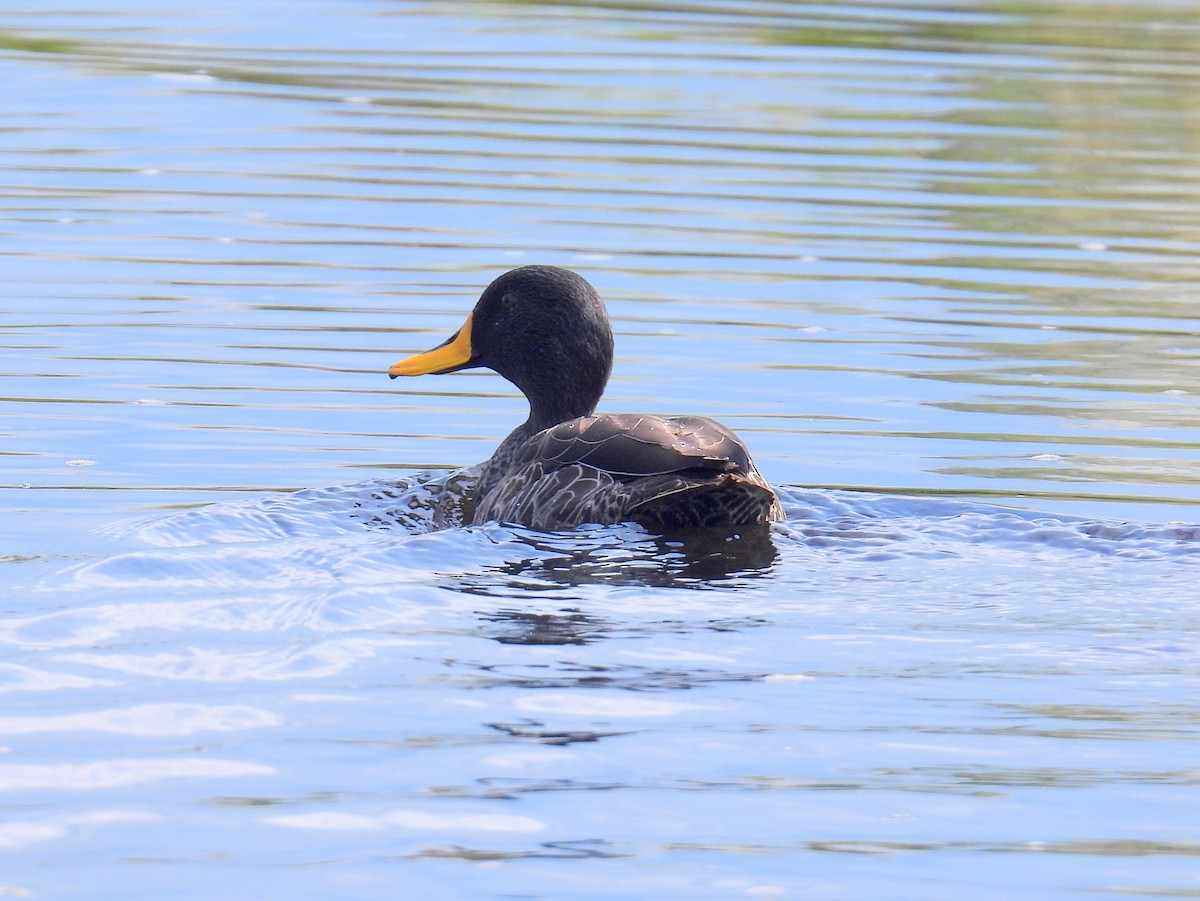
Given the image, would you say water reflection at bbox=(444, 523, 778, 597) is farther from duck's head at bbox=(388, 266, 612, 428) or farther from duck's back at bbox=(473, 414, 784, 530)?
duck's head at bbox=(388, 266, 612, 428)

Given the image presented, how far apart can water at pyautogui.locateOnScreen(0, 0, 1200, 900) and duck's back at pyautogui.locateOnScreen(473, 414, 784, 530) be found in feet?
0.56

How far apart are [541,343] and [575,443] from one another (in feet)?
4.00

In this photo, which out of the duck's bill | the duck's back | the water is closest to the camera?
the water

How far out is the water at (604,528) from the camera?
16.2ft

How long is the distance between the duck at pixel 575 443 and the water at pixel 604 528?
191 millimetres

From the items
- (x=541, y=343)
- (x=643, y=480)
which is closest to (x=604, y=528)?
(x=643, y=480)

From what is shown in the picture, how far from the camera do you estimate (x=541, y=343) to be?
9047 mm

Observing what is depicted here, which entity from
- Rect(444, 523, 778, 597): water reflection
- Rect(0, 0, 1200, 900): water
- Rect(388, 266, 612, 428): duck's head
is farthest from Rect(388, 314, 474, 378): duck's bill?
Rect(444, 523, 778, 597): water reflection

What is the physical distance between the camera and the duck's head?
893 centimetres

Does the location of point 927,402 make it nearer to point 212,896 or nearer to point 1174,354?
point 1174,354

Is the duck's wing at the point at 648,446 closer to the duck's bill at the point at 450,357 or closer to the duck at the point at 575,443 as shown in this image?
the duck at the point at 575,443

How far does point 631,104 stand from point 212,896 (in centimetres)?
1408

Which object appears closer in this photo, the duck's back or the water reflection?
the water reflection

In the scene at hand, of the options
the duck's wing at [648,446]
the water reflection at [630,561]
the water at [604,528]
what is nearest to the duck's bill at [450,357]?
the water at [604,528]
